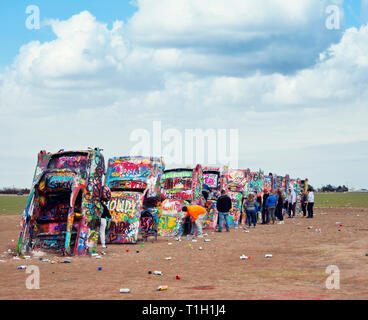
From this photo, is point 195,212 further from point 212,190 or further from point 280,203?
point 280,203

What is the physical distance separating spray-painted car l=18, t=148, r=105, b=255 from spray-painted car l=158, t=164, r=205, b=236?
19.8 ft

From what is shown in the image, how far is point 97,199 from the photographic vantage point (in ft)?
58.9

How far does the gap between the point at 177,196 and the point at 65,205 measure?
26.4 feet

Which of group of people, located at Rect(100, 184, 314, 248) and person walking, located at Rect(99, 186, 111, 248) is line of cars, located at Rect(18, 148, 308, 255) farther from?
group of people, located at Rect(100, 184, 314, 248)

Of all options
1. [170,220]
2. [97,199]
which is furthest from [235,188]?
[97,199]

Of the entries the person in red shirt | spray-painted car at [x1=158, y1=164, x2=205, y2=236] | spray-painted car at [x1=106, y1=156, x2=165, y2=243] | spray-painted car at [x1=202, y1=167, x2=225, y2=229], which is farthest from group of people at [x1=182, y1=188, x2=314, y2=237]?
spray-painted car at [x1=106, y1=156, x2=165, y2=243]

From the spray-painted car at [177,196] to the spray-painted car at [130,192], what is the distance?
73.0 inches

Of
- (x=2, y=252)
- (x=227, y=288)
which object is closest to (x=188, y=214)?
(x=2, y=252)

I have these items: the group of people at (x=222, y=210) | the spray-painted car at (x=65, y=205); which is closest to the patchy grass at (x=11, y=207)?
the group of people at (x=222, y=210)

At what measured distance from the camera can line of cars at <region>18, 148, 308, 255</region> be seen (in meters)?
17.3

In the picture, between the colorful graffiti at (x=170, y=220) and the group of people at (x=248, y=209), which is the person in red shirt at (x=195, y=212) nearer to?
the group of people at (x=248, y=209)

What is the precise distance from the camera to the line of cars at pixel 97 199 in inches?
680

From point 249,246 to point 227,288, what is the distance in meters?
8.15
